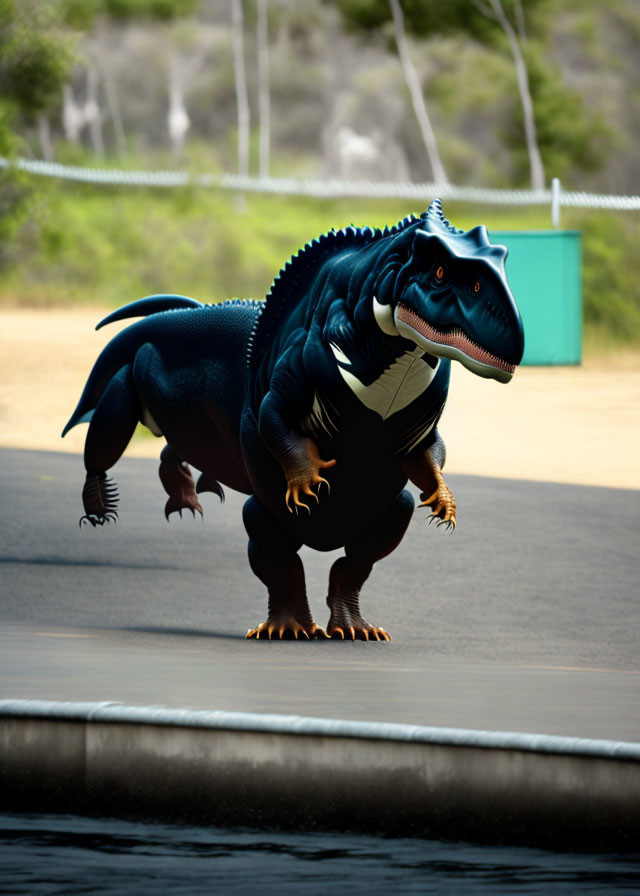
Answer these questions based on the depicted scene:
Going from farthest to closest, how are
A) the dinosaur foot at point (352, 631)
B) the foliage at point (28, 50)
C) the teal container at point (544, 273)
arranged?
1. the foliage at point (28, 50)
2. the teal container at point (544, 273)
3. the dinosaur foot at point (352, 631)

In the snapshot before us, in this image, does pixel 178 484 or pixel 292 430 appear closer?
pixel 292 430

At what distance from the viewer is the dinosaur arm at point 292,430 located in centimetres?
695

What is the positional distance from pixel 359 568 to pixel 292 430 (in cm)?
73

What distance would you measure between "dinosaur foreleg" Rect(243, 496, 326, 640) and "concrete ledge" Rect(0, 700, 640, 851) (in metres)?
2.40

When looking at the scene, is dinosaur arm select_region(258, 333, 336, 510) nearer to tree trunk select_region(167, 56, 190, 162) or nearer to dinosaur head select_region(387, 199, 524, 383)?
dinosaur head select_region(387, 199, 524, 383)

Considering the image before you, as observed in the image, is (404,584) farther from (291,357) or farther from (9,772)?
(9,772)

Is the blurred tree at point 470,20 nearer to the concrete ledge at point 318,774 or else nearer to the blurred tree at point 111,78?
the blurred tree at point 111,78

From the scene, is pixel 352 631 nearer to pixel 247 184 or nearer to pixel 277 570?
pixel 277 570

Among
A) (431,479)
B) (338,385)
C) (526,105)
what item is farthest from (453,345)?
(526,105)

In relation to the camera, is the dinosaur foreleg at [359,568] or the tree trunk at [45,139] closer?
the dinosaur foreleg at [359,568]

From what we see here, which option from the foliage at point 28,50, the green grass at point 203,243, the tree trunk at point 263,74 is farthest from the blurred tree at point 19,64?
the tree trunk at point 263,74

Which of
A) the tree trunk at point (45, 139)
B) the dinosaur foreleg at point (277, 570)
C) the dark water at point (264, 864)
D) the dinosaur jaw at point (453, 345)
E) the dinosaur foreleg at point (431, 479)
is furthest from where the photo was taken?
the tree trunk at point (45, 139)

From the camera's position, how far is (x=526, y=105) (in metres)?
43.3

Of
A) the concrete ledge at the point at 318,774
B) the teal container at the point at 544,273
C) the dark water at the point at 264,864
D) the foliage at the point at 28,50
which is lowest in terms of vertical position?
the dark water at the point at 264,864
